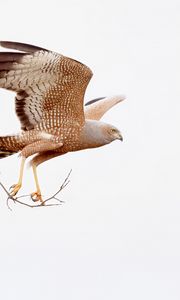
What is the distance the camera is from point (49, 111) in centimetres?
1509

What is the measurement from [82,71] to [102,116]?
292 centimetres

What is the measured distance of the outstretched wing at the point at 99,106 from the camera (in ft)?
57.4

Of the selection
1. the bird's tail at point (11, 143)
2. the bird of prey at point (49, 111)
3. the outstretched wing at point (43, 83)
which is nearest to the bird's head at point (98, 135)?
the bird of prey at point (49, 111)

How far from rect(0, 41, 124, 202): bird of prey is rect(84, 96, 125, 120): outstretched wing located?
2059mm

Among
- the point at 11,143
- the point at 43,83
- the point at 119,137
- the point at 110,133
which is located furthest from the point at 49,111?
the point at 119,137

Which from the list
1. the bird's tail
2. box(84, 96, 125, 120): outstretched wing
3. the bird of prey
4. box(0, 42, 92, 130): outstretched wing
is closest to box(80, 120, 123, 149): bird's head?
the bird of prey

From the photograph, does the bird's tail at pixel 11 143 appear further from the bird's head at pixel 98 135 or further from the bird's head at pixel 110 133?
the bird's head at pixel 110 133

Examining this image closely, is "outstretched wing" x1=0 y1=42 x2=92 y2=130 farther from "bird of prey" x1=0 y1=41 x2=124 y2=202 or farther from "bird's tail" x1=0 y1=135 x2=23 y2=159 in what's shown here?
"bird's tail" x1=0 y1=135 x2=23 y2=159

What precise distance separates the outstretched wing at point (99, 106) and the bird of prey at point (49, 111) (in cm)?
206

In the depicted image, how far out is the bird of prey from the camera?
46.8 ft

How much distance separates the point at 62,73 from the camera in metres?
14.6

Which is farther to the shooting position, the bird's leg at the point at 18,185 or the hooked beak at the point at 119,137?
the hooked beak at the point at 119,137

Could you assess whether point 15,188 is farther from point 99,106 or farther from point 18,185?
point 99,106

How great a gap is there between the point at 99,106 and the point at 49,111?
9.12ft
